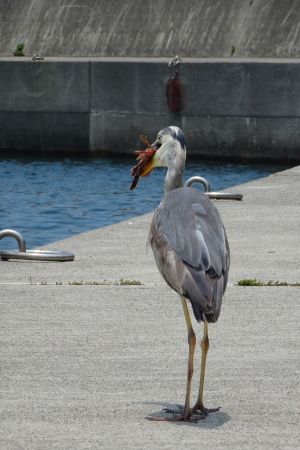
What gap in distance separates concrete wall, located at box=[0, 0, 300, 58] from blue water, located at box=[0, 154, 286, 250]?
3.31 meters

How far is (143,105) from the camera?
21.5 metres

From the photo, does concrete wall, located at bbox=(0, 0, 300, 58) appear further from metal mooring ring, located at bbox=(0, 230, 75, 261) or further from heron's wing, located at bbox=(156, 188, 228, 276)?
A: heron's wing, located at bbox=(156, 188, 228, 276)

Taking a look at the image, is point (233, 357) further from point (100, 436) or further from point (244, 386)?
point (100, 436)

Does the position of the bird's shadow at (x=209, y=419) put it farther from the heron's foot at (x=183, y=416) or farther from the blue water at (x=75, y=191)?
the blue water at (x=75, y=191)

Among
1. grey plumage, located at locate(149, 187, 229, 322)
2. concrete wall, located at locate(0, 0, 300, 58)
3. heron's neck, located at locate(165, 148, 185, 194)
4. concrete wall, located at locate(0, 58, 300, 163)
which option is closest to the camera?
grey plumage, located at locate(149, 187, 229, 322)

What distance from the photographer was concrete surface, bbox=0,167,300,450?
4496mm

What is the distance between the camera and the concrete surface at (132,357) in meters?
4.50

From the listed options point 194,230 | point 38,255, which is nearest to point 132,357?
point 194,230

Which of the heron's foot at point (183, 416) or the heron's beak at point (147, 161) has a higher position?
the heron's beak at point (147, 161)

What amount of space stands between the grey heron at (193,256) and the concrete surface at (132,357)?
0.88 ft

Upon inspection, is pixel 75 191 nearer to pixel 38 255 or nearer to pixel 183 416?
pixel 38 255

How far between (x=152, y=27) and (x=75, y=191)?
24.8 feet

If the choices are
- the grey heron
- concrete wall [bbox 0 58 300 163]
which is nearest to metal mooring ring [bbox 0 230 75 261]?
the grey heron

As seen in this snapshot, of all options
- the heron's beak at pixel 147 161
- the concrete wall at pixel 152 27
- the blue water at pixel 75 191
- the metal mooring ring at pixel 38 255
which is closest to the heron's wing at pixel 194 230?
the heron's beak at pixel 147 161
